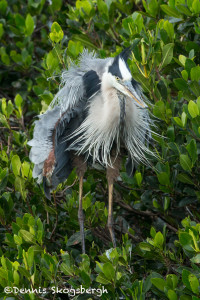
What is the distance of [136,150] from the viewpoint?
4.21 meters

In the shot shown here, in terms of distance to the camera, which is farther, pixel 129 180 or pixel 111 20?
pixel 111 20

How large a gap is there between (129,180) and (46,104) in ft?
3.13

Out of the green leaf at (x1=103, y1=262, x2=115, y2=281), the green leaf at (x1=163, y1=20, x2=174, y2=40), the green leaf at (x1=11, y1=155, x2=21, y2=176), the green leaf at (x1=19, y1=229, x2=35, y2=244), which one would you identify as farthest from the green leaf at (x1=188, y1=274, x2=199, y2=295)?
the green leaf at (x1=163, y1=20, x2=174, y2=40)

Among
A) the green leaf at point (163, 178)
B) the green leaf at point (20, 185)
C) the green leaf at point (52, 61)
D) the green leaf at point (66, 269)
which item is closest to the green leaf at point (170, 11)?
the green leaf at point (52, 61)

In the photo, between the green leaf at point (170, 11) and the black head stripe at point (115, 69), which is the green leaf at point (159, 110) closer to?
the black head stripe at point (115, 69)

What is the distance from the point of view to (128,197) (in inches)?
167

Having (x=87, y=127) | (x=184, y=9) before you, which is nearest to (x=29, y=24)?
(x=87, y=127)

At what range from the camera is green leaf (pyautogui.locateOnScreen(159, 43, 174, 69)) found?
388 centimetres

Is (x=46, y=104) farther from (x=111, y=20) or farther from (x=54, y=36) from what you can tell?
(x=111, y=20)

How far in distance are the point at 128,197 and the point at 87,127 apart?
2.00ft

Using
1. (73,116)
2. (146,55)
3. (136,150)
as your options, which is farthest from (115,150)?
(146,55)

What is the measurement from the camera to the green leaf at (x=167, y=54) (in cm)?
388

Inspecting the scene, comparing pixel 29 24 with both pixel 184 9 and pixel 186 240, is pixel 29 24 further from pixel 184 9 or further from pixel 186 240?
pixel 186 240

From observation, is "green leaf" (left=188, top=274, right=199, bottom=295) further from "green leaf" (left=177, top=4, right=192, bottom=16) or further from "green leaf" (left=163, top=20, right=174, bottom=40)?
"green leaf" (left=177, top=4, right=192, bottom=16)
